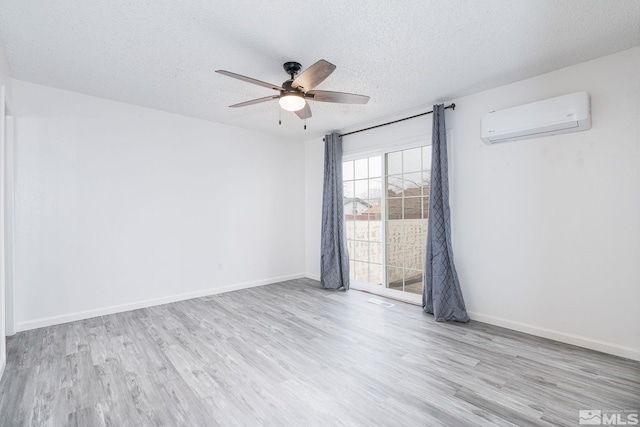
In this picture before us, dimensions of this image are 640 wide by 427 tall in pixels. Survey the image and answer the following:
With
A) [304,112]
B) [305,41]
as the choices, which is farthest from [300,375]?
[305,41]

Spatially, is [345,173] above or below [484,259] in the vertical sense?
above

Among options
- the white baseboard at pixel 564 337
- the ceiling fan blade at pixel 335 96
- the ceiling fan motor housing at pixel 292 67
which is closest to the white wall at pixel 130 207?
the ceiling fan motor housing at pixel 292 67

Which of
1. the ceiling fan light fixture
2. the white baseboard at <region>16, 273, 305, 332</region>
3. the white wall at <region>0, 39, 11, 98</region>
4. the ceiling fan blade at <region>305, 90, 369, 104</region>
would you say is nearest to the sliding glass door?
the ceiling fan blade at <region>305, 90, 369, 104</region>

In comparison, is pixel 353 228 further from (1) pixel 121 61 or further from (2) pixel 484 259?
(1) pixel 121 61

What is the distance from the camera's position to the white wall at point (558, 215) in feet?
8.07

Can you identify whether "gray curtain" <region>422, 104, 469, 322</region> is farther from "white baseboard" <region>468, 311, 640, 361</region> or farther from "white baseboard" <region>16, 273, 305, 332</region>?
"white baseboard" <region>16, 273, 305, 332</region>

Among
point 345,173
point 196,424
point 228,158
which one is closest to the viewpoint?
point 196,424

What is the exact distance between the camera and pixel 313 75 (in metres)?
2.20

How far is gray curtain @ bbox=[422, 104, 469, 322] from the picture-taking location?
3.30 m

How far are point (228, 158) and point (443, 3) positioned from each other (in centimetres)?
359

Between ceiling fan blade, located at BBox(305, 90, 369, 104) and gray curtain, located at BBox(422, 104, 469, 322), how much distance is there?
4.32 ft

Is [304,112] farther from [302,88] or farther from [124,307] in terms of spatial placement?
[124,307]

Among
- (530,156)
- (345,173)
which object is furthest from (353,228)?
(530,156)

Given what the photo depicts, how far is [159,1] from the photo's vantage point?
1892mm
